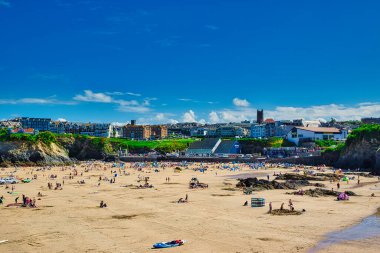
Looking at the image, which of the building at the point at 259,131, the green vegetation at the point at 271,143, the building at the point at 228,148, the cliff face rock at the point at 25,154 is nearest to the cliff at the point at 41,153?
the cliff face rock at the point at 25,154

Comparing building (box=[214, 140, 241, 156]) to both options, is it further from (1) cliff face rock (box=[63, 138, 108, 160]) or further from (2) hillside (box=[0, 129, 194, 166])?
(1) cliff face rock (box=[63, 138, 108, 160])

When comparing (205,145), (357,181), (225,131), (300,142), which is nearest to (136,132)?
(225,131)

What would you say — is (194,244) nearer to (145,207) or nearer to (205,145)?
(145,207)

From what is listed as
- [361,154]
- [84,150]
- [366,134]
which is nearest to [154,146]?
[84,150]

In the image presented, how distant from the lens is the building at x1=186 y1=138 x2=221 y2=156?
316 ft

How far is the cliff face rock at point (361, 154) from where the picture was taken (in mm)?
56656

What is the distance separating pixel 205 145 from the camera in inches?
3935

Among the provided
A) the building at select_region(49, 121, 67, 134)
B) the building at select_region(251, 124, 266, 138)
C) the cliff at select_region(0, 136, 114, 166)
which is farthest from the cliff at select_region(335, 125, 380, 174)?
the building at select_region(49, 121, 67, 134)

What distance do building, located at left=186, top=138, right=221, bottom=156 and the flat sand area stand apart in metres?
62.0

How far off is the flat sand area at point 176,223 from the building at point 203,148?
2440 inches

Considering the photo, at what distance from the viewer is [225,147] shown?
9825 cm

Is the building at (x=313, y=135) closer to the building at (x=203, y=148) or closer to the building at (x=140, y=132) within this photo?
the building at (x=203, y=148)

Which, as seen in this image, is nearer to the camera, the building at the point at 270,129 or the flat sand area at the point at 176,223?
the flat sand area at the point at 176,223

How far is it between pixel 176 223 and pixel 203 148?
77132 mm
